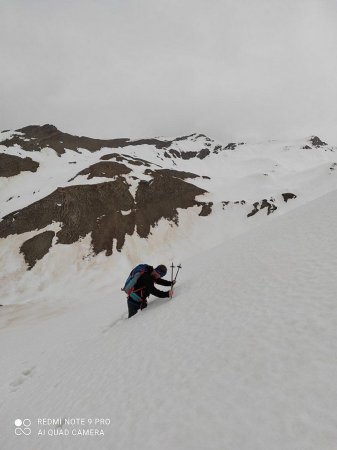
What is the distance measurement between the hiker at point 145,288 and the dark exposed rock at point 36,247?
37.9 m

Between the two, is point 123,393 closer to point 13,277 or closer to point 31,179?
point 13,277

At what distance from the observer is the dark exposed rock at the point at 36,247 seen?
48.4 m

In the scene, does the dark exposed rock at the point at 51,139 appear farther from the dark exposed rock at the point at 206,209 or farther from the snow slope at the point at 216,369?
the snow slope at the point at 216,369

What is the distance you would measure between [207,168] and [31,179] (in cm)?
7512

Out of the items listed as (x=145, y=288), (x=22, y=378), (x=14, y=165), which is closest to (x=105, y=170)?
(x=14, y=165)

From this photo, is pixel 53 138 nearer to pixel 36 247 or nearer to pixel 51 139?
pixel 51 139

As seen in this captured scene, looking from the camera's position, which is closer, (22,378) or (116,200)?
(22,378)

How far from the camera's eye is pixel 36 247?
164ft

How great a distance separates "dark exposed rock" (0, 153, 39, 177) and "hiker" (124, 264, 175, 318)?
68.4m

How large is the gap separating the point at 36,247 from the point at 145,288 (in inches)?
1627

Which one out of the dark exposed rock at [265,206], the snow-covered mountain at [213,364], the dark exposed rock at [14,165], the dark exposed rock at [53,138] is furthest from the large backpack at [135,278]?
the dark exposed rock at [53,138]

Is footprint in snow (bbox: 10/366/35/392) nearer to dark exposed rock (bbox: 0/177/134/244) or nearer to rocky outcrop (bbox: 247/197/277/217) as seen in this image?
dark exposed rock (bbox: 0/177/134/244)

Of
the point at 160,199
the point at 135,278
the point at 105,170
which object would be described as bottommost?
the point at 135,278

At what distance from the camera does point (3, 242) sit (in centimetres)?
5125
